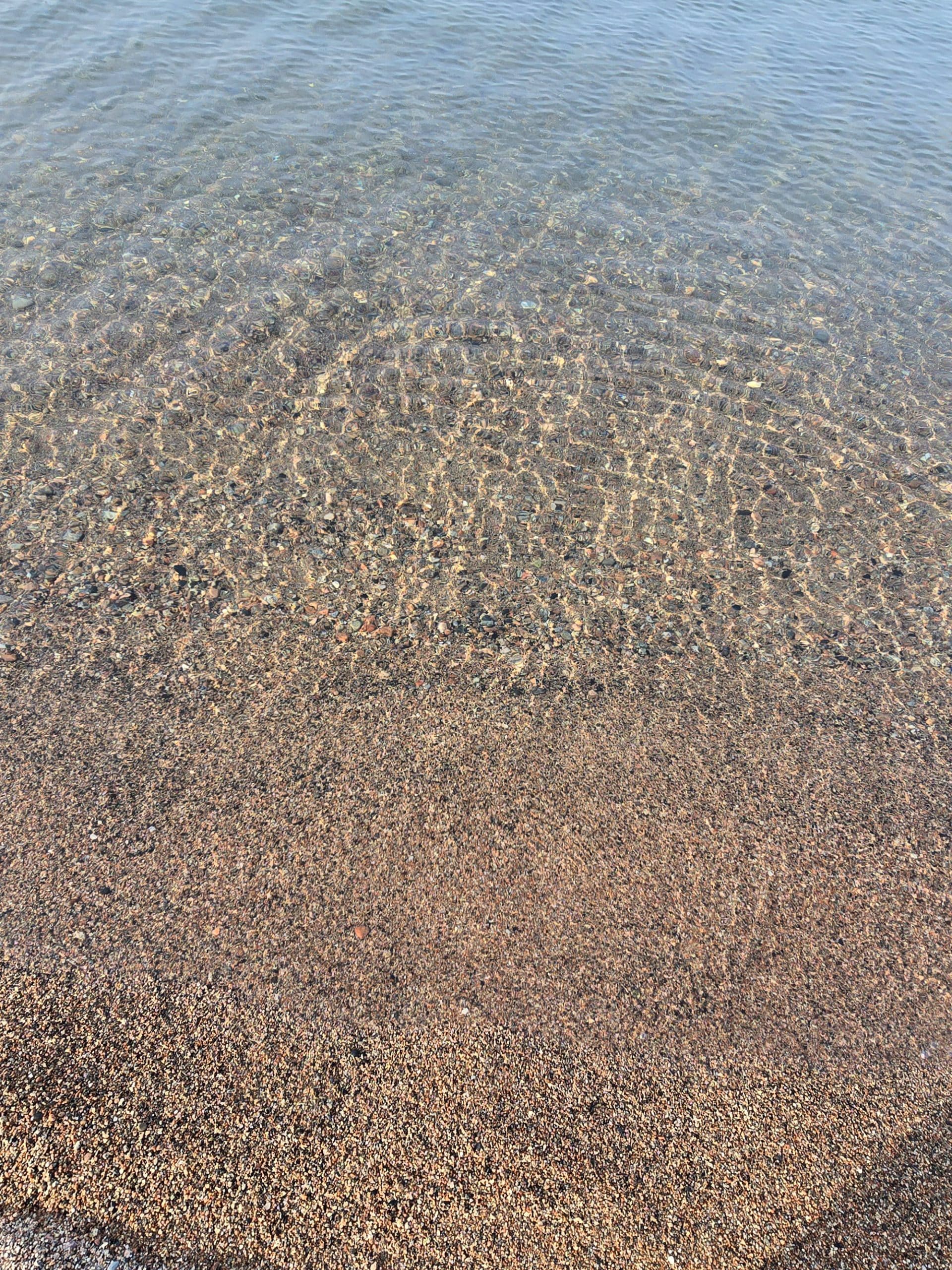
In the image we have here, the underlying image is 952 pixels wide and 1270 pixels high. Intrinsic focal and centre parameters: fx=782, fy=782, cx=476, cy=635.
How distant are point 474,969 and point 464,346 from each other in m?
7.58

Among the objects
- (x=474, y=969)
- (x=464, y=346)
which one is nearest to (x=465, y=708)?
(x=474, y=969)

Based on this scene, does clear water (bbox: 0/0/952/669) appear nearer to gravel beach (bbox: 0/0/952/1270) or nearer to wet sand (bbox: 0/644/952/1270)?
gravel beach (bbox: 0/0/952/1270)

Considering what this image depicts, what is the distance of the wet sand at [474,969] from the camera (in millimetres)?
3770

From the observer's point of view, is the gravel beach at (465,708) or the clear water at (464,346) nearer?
the gravel beach at (465,708)

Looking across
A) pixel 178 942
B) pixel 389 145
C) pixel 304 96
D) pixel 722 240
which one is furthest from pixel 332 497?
pixel 304 96

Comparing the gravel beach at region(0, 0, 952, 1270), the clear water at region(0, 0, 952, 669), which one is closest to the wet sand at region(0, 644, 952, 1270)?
the gravel beach at region(0, 0, 952, 1270)

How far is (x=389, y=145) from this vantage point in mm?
13477

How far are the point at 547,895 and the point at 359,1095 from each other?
161cm

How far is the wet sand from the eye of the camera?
3.77 m

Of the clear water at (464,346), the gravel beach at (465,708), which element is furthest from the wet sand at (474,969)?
the clear water at (464,346)

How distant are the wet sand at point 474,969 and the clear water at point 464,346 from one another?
37.9 inches

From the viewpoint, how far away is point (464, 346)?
976 cm

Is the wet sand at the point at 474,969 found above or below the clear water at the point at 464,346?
below

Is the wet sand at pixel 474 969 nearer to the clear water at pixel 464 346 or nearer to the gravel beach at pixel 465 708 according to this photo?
the gravel beach at pixel 465 708
